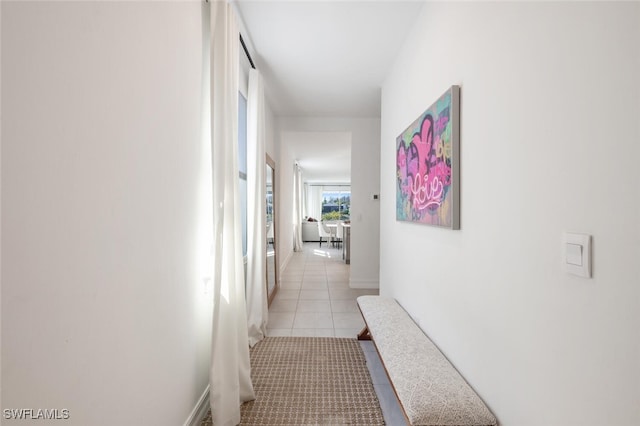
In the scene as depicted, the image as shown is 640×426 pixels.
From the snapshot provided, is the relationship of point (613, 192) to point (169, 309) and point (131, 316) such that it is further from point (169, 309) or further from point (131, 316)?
point (169, 309)

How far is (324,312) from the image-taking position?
3646 mm

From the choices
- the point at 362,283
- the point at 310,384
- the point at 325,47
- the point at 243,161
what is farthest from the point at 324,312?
the point at 325,47

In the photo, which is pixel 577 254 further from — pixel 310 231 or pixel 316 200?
pixel 316 200

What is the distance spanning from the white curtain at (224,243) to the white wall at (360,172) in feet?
9.81

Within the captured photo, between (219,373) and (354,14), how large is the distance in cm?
259

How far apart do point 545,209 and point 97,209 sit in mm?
1405

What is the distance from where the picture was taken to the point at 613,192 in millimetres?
725

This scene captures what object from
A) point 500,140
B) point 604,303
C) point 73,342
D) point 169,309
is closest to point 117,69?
point 73,342

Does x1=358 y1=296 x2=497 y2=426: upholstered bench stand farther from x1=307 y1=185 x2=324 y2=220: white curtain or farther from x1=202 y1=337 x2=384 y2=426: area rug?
x1=307 y1=185 x2=324 y2=220: white curtain

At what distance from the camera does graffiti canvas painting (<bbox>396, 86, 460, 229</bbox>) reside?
1.55 m

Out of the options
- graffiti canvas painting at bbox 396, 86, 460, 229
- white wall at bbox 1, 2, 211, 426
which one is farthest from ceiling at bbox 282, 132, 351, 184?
white wall at bbox 1, 2, 211, 426

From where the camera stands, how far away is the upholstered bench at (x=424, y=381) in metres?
1.20

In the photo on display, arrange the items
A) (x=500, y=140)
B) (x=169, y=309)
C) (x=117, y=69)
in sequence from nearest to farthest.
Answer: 1. (x=117, y=69)
2. (x=500, y=140)
3. (x=169, y=309)

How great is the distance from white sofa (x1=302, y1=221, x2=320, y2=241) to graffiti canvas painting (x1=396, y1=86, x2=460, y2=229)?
29.4 ft
